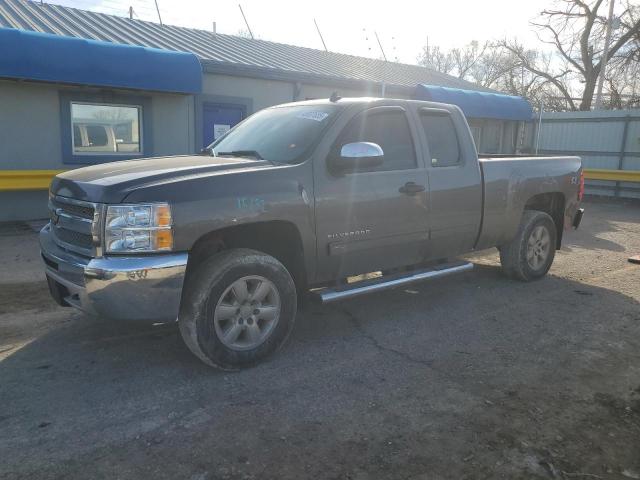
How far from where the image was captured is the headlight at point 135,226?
11.4 feet

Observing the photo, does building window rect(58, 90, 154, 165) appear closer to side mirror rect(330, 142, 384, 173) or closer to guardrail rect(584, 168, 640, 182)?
side mirror rect(330, 142, 384, 173)

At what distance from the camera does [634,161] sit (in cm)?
1625

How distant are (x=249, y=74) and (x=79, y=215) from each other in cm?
924

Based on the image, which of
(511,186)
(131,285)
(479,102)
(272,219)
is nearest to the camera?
(131,285)

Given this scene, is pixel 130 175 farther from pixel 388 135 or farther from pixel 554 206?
pixel 554 206

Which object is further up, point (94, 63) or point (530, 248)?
point (94, 63)

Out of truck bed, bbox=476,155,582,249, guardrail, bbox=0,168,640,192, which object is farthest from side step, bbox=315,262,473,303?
guardrail, bbox=0,168,640,192

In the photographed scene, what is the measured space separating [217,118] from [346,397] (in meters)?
9.76

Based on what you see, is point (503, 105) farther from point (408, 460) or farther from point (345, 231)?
point (408, 460)

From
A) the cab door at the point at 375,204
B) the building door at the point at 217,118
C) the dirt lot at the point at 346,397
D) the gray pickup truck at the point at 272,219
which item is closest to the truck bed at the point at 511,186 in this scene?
the gray pickup truck at the point at 272,219

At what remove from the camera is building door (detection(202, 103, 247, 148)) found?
39.4 feet

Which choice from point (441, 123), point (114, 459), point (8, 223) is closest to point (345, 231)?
point (441, 123)

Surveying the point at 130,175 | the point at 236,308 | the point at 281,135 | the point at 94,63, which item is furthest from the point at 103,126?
the point at 236,308

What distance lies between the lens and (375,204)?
15.1 feet
